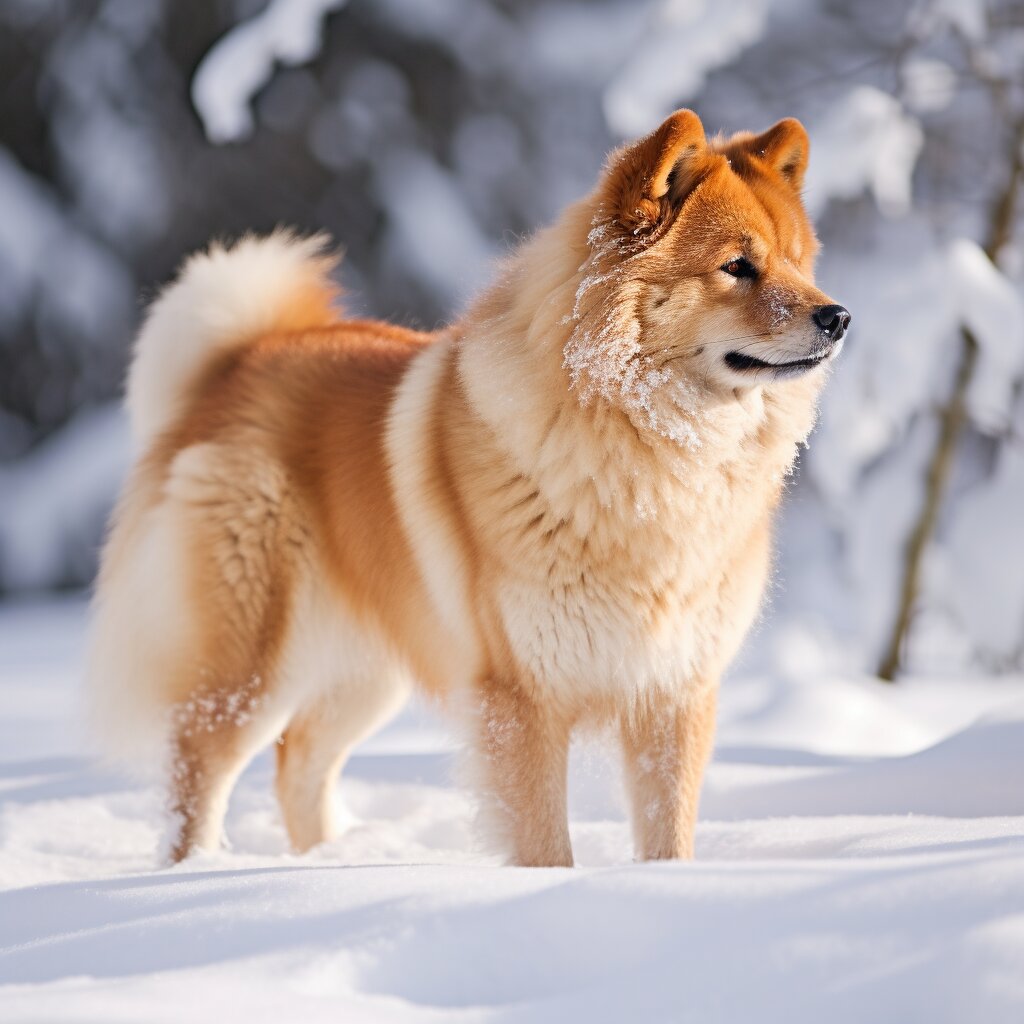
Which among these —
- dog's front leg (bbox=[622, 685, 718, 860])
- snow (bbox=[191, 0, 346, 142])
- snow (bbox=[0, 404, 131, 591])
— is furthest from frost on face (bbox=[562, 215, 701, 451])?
snow (bbox=[0, 404, 131, 591])

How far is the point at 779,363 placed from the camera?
2.34m

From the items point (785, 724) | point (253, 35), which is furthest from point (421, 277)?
point (785, 724)

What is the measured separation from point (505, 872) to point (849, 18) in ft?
23.4

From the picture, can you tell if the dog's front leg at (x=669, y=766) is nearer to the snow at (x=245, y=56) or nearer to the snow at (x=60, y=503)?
the snow at (x=245, y=56)

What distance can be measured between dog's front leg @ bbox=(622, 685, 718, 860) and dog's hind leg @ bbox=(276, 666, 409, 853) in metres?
0.94

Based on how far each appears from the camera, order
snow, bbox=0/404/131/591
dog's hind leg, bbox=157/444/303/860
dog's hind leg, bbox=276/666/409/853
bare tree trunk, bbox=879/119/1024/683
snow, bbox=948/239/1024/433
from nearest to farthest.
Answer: dog's hind leg, bbox=157/444/303/860 → dog's hind leg, bbox=276/666/409/853 → snow, bbox=948/239/1024/433 → bare tree trunk, bbox=879/119/1024/683 → snow, bbox=0/404/131/591

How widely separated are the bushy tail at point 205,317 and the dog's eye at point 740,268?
4.78ft

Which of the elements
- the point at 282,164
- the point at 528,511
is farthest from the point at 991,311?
the point at 282,164

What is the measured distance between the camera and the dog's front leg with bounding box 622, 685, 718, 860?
102 inches

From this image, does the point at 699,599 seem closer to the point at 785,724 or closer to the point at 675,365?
the point at 675,365

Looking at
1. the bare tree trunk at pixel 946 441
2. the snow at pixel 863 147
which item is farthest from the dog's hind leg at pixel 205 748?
the bare tree trunk at pixel 946 441

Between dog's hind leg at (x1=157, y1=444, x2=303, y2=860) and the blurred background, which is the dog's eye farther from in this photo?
the blurred background

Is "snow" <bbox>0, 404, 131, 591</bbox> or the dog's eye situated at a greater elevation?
"snow" <bbox>0, 404, 131, 591</bbox>

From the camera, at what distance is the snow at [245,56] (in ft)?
18.8
